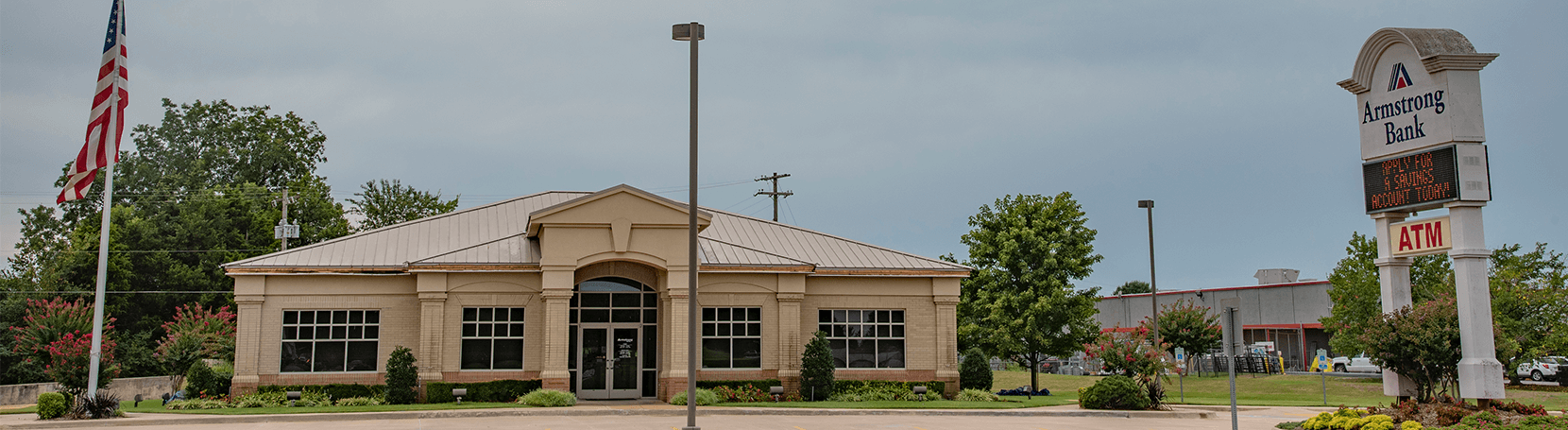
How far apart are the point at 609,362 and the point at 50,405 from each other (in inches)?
485

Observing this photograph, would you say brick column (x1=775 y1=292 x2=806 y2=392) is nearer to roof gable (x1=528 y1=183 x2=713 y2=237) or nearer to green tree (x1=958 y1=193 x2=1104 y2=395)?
roof gable (x1=528 y1=183 x2=713 y2=237)

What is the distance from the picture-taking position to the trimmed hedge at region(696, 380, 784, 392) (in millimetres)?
29266

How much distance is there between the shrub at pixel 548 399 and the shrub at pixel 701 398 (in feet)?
7.97

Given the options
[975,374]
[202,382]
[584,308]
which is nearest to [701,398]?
[584,308]

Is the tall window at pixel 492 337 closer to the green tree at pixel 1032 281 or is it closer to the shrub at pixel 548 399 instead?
the shrub at pixel 548 399

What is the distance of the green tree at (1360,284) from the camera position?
135 ft

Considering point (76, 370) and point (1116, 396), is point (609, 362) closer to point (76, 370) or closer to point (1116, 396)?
point (76, 370)

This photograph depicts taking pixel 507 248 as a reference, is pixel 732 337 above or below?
below

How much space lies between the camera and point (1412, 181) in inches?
768

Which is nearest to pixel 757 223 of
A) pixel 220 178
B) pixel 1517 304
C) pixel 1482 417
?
pixel 1482 417

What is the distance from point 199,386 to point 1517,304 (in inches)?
1667

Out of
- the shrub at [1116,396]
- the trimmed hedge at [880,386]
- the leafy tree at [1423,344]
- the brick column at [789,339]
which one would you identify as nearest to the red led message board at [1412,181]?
the leafy tree at [1423,344]

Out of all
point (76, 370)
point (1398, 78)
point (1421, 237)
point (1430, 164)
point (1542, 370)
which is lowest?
point (1542, 370)

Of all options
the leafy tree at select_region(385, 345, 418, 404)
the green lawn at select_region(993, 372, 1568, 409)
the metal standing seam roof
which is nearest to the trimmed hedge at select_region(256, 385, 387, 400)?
the leafy tree at select_region(385, 345, 418, 404)
